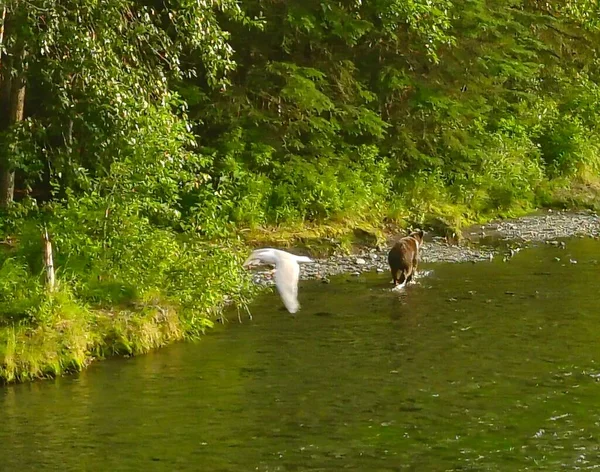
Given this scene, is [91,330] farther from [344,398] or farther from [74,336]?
[344,398]

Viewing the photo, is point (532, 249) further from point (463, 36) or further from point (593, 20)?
point (593, 20)

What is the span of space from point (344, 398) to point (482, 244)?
1021 cm

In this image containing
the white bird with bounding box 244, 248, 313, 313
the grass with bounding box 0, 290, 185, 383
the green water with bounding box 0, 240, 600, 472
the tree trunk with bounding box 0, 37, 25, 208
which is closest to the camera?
the green water with bounding box 0, 240, 600, 472

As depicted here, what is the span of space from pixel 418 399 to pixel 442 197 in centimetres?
1260

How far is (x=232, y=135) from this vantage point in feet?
61.5

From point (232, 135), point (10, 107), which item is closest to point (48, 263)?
point (10, 107)

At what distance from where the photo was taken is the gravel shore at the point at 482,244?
1677 cm

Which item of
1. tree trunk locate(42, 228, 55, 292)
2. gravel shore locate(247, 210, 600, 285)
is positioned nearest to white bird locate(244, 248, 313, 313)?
tree trunk locate(42, 228, 55, 292)

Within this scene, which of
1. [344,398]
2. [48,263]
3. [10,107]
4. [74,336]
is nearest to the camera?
[344,398]

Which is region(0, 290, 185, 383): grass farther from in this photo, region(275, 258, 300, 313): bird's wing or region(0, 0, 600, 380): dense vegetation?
region(275, 258, 300, 313): bird's wing

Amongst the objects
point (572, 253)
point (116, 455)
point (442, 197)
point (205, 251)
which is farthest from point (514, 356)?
point (442, 197)

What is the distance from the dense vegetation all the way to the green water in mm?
944

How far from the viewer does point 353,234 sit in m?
18.9

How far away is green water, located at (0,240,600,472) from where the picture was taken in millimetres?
8188
